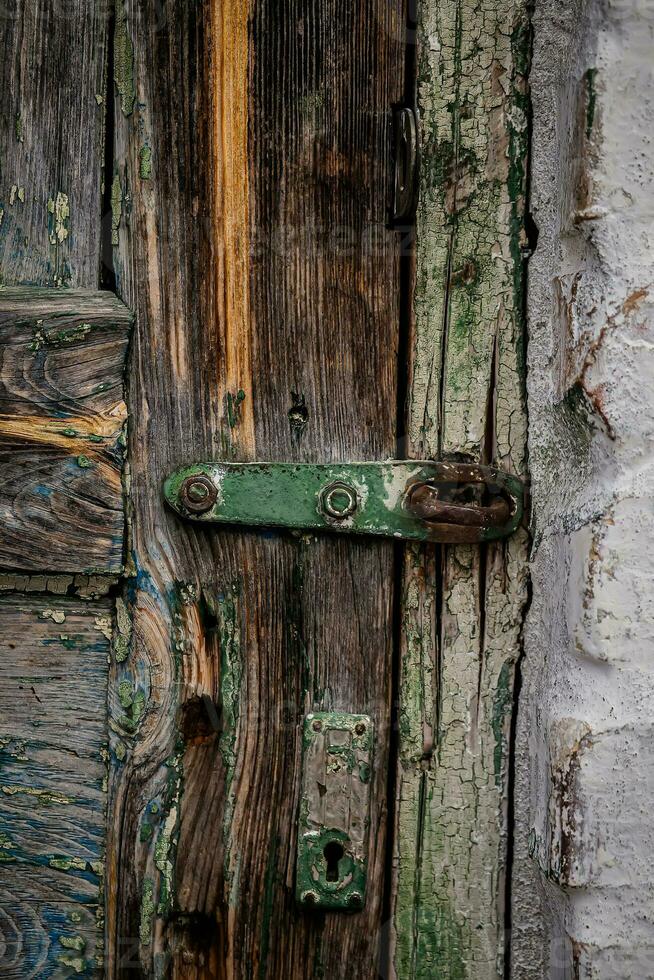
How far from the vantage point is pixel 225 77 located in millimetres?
870

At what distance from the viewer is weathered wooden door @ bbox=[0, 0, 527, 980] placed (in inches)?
34.1

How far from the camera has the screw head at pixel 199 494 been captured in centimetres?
88

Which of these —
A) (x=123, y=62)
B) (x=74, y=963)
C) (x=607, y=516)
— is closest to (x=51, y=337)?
(x=123, y=62)

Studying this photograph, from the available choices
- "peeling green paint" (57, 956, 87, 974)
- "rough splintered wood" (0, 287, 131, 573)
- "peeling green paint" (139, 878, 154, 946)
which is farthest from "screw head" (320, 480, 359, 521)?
"peeling green paint" (57, 956, 87, 974)

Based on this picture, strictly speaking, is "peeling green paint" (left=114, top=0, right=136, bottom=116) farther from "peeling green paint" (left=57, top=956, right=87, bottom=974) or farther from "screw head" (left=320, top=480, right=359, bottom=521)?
"peeling green paint" (left=57, top=956, right=87, bottom=974)

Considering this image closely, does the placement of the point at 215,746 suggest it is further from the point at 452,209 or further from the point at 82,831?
the point at 452,209

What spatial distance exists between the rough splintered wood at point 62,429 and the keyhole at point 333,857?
40 cm

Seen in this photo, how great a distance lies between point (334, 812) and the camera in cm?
89

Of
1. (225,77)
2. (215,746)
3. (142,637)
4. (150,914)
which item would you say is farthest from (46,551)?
(225,77)

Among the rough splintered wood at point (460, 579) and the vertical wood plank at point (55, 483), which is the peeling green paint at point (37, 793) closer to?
the vertical wood plank at point (55, 483)

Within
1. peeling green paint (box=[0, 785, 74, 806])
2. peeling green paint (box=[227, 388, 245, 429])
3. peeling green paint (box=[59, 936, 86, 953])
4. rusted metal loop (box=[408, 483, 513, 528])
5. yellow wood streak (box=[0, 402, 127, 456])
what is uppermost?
peeling green paint (box=[227, 388, 245, 429])

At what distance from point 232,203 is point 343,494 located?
34cm

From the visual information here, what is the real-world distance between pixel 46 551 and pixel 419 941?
593 millimetres

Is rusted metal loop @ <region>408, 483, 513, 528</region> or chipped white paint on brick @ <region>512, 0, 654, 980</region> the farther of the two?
rusted metal loop @ <region>408, 483, 513, 528</region>
